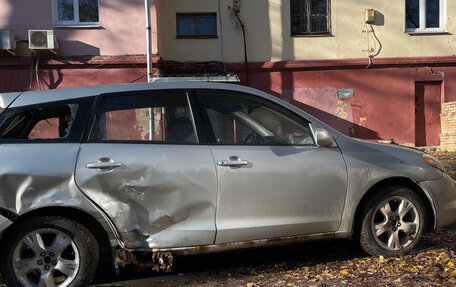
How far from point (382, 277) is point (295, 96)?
9.94 m

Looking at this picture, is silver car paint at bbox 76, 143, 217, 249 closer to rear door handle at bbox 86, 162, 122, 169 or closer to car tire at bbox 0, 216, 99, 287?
rear door handle at bbox 86, 162, 122, 169

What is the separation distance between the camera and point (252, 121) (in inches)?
146

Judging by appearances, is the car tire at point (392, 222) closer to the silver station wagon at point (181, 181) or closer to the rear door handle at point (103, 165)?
the silver station wagon at point (181, 181)

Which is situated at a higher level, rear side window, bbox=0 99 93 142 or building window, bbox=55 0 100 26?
building window, bbox=55 0 100 26

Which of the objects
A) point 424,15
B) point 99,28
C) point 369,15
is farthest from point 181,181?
point 424,15

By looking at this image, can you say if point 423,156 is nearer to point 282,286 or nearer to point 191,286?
point 282,286

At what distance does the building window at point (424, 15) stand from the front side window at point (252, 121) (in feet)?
37.6

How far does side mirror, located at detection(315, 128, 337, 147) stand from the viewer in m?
3.64

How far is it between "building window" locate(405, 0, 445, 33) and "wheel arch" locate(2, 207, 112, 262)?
12.9 m

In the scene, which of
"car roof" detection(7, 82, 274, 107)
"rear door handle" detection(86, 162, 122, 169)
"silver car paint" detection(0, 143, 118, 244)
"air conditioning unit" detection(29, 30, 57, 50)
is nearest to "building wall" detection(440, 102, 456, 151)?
"car roof" detection(7, 82, 274, 107)

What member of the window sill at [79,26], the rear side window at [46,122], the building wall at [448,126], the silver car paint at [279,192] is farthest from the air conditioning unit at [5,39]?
the building wall at [448,126]

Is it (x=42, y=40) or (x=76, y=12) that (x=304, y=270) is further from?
(x=76, y=12)

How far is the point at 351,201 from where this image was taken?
145 inches

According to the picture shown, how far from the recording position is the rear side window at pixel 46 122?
127 inches
